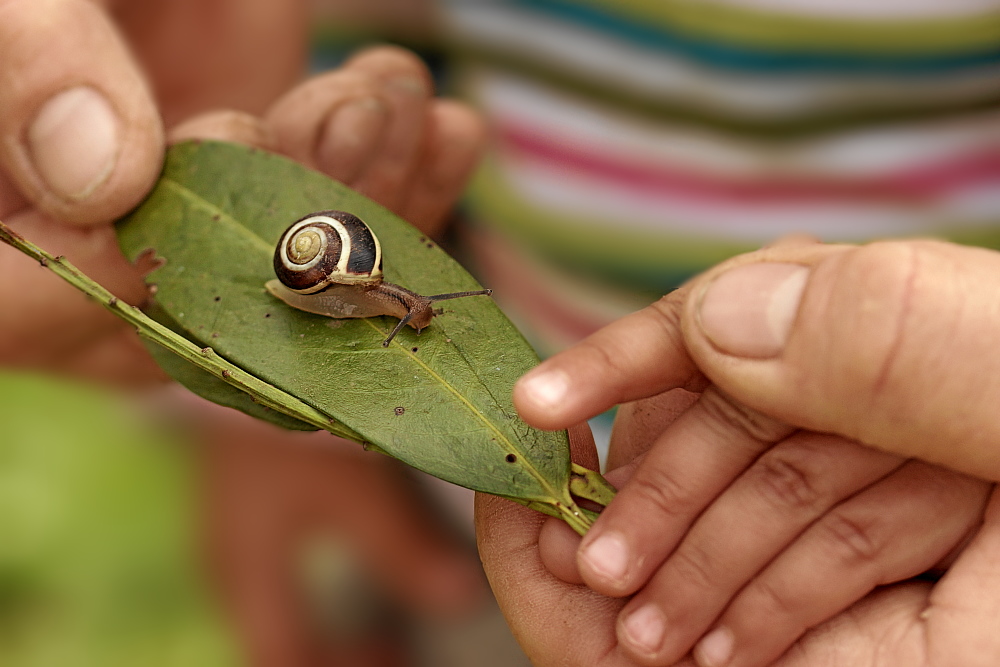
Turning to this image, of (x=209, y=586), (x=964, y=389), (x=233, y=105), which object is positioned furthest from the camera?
(x=209, y=586)

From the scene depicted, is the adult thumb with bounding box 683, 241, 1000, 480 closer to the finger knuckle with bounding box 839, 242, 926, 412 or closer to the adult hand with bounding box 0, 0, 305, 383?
the finger knuckle with bounding box 839, 242, 926, 412

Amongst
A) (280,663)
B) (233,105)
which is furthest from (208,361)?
(280,663)

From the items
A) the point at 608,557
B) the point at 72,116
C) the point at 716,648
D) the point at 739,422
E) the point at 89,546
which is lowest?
the point at 89,546

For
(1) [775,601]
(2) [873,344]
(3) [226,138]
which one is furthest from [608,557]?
(3) [226,138]

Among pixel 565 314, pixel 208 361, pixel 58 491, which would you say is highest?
pixel 208 361

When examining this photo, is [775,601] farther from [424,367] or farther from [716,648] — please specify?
[424,367]

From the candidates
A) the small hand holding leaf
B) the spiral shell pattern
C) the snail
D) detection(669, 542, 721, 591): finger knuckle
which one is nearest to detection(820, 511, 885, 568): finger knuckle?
detection(669, 542, 721, 591): finger knuckle

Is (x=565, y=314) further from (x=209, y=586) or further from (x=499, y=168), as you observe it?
(x=209, y=586)

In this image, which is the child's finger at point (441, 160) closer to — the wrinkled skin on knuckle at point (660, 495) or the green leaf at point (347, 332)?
the green leaf at point (347, 332)
